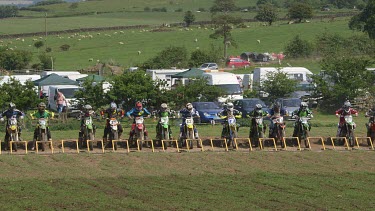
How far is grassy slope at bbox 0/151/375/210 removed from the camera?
20.5 m

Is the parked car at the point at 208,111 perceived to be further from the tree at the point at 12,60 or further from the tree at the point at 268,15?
the tree at the point at 268,15

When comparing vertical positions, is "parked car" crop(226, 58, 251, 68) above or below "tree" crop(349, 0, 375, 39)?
below

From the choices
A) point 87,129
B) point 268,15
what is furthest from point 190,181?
point 268,15

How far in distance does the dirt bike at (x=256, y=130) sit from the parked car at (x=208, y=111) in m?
10.5

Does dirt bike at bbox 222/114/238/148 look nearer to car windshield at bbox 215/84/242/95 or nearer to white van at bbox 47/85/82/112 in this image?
white van at bbox 47/85/82/112

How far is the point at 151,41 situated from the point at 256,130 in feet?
227

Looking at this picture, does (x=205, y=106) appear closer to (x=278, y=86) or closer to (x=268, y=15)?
(x=278, y=86)

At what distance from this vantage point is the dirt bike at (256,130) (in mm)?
31141

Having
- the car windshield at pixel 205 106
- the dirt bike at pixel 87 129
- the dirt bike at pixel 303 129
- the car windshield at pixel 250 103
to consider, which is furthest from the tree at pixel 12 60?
the dirt bike at pixel 303 129

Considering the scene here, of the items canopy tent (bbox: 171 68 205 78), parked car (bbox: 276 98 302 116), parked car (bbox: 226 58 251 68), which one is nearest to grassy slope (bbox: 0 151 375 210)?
parked car (bbox: 276 98 302 116)

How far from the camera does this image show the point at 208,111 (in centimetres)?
4331

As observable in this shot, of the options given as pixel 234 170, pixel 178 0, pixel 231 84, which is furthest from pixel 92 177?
pixel 178 0

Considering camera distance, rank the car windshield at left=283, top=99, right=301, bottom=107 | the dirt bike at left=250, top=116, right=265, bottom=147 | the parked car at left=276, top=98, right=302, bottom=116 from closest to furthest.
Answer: the dirt bike at left=250, top=116, right=265, bottom=147 → the parked car at left=276, top=98, right=302, bottom=116 → the car windshield at left=283, top=99, right=301, bottom=107

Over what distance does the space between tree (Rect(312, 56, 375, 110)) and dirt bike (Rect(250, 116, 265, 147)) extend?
19.6 metres
